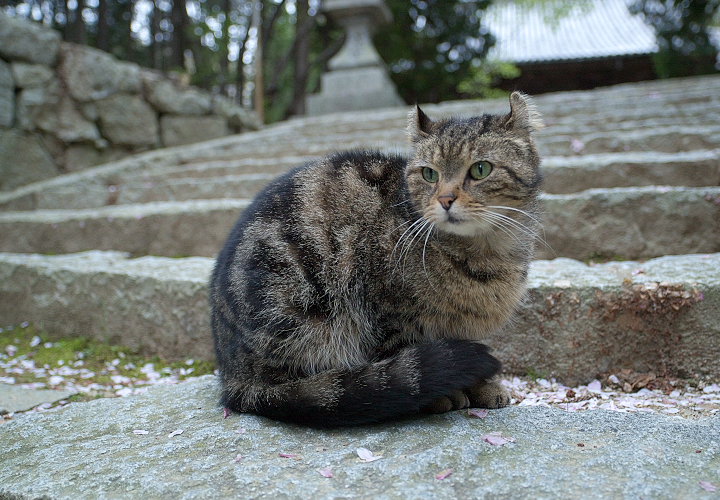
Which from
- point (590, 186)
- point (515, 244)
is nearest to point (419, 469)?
point (515, 244)

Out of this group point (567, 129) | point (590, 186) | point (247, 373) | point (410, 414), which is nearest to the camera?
point (410, 414)

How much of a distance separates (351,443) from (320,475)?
20cm

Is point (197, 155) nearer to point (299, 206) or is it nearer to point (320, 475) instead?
point (299, 206)

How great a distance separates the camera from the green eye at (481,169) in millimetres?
1938

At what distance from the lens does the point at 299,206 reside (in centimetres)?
209

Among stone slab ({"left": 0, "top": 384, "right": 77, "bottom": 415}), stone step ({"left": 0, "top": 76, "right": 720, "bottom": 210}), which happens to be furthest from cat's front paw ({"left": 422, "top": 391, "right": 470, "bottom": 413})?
stone step ({"left": 0, "top": 76, "right": 720, "bottom": 210})

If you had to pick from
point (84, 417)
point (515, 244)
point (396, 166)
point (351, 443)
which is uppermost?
point (396, 166)

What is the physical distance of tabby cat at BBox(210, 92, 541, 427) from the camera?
6.29 feet

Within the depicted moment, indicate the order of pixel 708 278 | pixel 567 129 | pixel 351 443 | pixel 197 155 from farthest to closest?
1. pixel 197 155
2. pixel 567 129
3. pixel 708 278
4. pixel 351 443

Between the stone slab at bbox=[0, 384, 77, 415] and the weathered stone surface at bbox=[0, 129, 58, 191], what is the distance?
351 centimetres

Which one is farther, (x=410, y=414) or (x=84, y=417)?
(x=84, y=417)

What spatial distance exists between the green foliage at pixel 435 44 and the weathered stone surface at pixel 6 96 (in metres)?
8.87

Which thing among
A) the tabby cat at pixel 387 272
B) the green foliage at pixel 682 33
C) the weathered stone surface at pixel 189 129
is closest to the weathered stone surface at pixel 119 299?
the tabby cat at pixel 387 272

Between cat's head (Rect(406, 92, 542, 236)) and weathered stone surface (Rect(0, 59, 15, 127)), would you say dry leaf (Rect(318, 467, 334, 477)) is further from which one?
weathered stone surface (Rect(0, 59, 15, 127))
